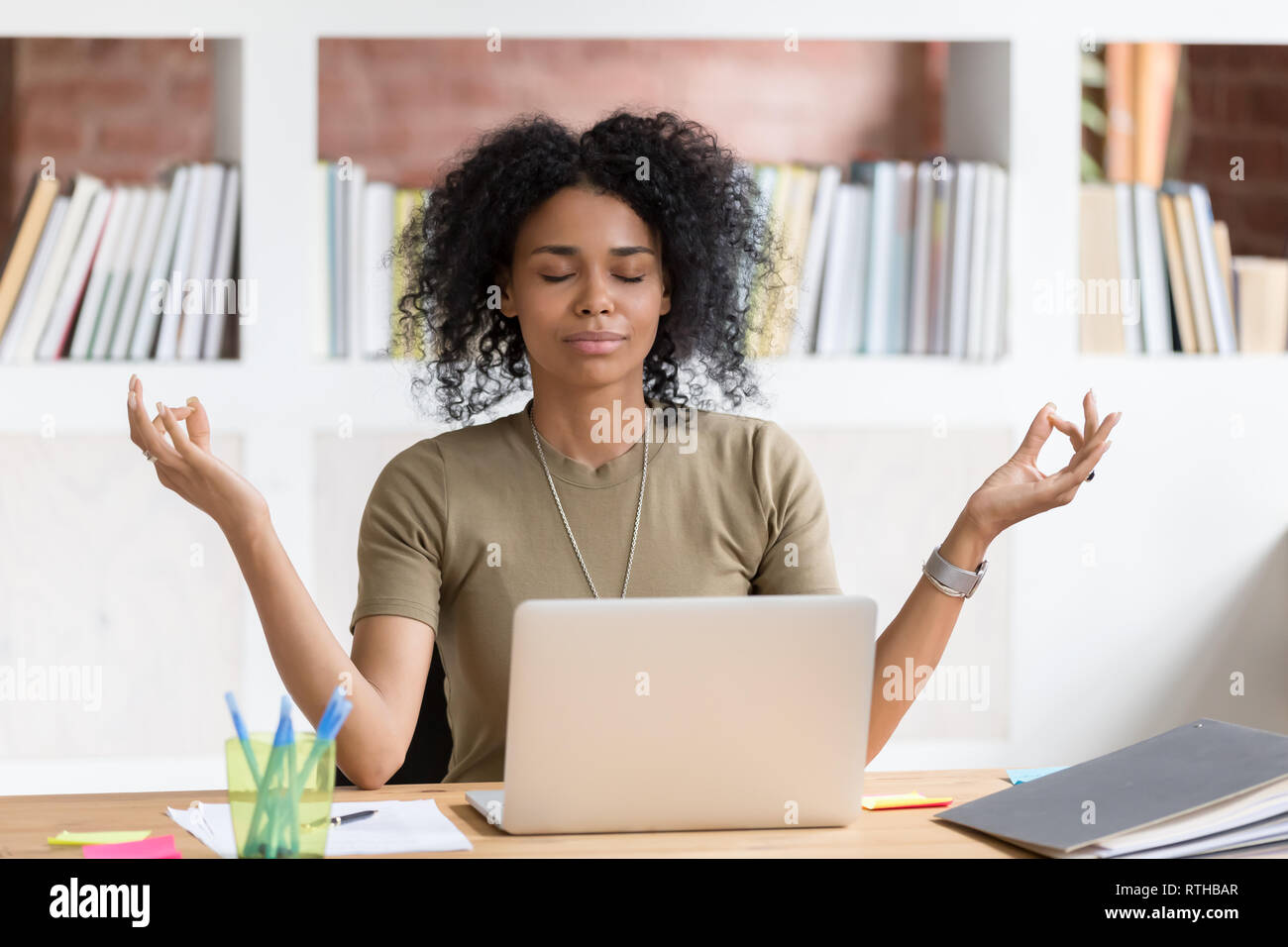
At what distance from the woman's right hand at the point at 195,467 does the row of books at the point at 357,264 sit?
3.60 ft

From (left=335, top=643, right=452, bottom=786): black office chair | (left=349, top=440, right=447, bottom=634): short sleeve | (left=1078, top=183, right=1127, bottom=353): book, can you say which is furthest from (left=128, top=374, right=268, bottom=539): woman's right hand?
(left=1078, top=183, right=1127, bottom=353): book

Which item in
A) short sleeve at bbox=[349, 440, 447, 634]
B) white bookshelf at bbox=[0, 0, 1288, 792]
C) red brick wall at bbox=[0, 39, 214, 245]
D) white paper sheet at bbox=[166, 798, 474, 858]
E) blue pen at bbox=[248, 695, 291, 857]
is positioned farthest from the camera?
red brick wall at bbox=[0, 39, 214, 245]

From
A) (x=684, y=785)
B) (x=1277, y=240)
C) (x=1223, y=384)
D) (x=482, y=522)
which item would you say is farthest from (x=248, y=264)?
(x=1277, y=240)

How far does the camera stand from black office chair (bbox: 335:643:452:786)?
152 cm

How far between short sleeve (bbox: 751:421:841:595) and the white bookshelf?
752 mm

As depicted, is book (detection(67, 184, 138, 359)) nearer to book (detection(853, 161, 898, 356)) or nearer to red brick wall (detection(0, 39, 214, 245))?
red brick wall (detection(0, 39, 214, 245))

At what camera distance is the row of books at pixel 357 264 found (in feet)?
7.72

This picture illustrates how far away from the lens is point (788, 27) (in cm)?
233

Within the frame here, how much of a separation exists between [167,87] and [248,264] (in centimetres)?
119

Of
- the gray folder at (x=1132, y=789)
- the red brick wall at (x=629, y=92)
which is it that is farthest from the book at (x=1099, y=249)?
the gray folder at (x=1132, y=789)

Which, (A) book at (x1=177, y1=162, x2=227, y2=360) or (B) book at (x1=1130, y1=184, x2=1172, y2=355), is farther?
(B) book at (x1=1130, y1=184, x2=1172, y2=355)

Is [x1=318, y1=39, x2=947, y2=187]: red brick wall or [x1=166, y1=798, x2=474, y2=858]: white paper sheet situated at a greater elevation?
[x1=318, y1=39, x2=947, y2=187]: red brick wall

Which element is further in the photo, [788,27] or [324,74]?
[324,74]
